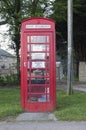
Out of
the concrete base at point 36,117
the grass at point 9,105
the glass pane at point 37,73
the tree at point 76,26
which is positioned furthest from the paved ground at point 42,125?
the tree at point 76,26

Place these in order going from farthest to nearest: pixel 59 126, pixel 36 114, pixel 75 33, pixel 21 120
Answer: pixel 75 33 < pixel 36 114 < pixel 21 120 < pixel 59 126

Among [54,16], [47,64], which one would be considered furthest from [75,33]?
[47,64]

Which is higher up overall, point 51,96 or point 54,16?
point 54,16

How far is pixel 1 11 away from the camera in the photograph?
23.4 meters

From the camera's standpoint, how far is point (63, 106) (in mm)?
13641

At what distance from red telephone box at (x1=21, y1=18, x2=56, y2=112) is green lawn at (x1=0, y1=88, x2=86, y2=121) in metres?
0.48

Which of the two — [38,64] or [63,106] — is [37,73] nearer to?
[38,64]

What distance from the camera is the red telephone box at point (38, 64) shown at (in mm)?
12734

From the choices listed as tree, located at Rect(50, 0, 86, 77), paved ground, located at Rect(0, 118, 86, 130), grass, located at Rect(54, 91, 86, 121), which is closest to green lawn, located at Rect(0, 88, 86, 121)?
grass, located at Rect(54, 91, 86, 121)

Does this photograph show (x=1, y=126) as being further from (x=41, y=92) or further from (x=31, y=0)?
(x=31, y=0)

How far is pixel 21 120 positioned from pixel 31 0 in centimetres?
1360

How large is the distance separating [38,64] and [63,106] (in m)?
1.81

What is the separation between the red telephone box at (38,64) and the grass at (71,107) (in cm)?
63

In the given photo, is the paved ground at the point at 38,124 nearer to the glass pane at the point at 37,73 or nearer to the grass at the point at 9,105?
the grass at the point at 9,105
